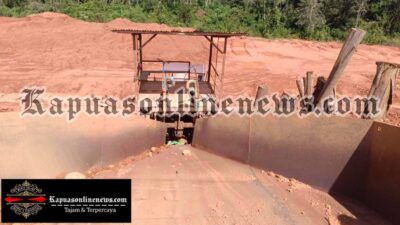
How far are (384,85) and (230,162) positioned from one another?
9.57ft

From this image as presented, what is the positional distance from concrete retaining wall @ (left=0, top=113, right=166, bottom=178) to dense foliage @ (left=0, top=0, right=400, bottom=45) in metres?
17.3

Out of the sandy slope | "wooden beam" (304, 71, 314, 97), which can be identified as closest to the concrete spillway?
"wooden beam" (304, 71, 314, 97)

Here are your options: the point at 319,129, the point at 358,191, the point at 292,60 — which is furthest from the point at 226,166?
the point at 292,60

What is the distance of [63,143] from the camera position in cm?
575

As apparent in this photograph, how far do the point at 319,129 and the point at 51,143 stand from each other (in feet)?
14.3

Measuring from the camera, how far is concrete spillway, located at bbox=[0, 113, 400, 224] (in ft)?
17.1

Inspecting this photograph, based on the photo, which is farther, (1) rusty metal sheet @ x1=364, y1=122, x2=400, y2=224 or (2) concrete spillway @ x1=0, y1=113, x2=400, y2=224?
(2) concrete spillway @ x1=0, y1=113, x2=400, y2=224

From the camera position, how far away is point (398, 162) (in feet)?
16.5

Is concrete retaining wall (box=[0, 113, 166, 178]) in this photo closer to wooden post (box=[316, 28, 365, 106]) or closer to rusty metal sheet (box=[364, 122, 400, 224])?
wooden post (box=[316, 28, 365, 106])

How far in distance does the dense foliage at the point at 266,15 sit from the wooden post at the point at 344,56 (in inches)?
665

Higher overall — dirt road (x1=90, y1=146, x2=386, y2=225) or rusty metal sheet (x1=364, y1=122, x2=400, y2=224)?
rusty metal sheet (x1=364, y1=122, x2=400, y2=224)

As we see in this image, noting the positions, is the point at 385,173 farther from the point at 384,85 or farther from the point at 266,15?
the point at 266,15

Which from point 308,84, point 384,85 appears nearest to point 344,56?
point 384,85

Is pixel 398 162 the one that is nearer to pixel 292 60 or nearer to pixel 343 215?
pixel 343 215
